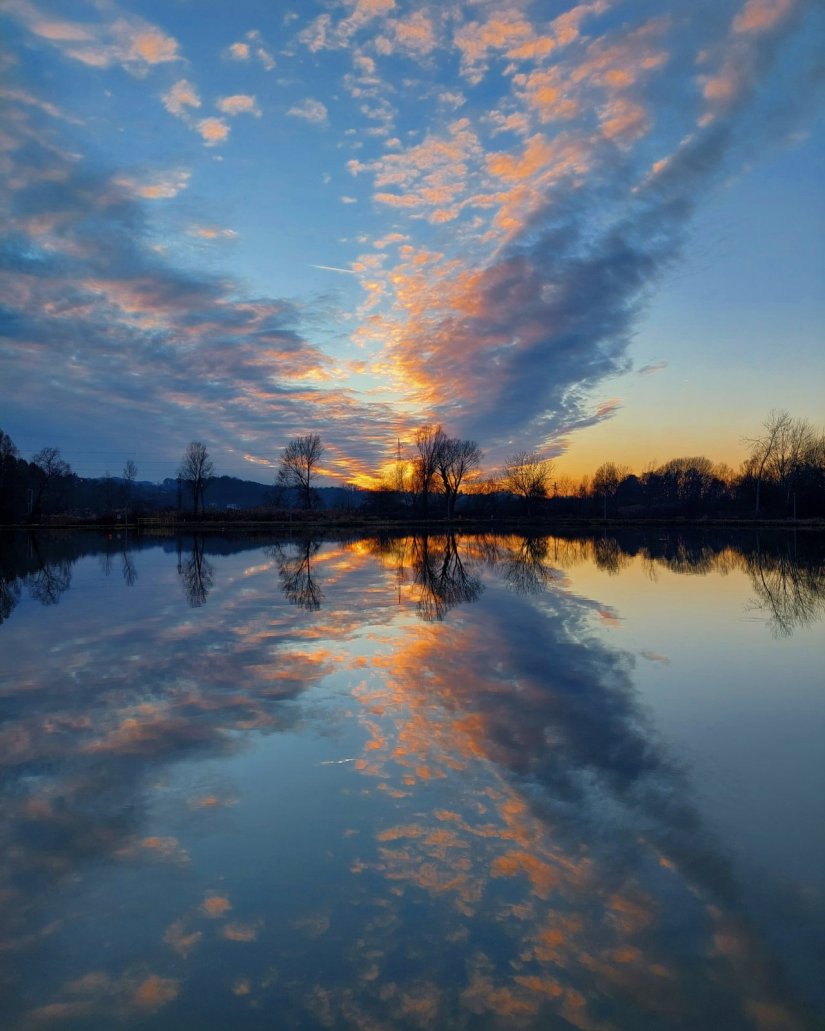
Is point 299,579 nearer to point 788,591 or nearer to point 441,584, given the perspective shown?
point 441,584

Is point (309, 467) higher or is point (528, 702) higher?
point (309, 467)

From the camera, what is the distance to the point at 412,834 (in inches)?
172

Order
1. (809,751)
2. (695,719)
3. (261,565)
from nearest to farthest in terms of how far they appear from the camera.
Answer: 1. (809,751)
2. (695,719)
3. (261,565)

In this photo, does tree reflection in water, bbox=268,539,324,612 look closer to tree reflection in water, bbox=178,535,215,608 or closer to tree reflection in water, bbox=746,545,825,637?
tree reflection in water, bbox=178,535,215,608

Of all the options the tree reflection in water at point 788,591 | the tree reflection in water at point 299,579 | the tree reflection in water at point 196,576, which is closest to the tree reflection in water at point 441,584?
the tree reflection in water at point 299,579

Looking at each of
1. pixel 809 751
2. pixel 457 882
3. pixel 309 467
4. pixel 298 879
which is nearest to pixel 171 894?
pixel 298 879

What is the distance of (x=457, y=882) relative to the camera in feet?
12.5

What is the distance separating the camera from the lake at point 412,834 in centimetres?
296

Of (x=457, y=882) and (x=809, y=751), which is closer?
(x=457, y=882)

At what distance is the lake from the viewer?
296cm

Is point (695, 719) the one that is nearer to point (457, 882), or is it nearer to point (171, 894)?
point (457, 882)

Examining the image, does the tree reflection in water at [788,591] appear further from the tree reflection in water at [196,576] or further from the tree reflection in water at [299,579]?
the tree reflection in water at [196,576]

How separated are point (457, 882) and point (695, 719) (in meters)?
4.20

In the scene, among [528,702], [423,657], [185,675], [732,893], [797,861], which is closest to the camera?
[732,893]
